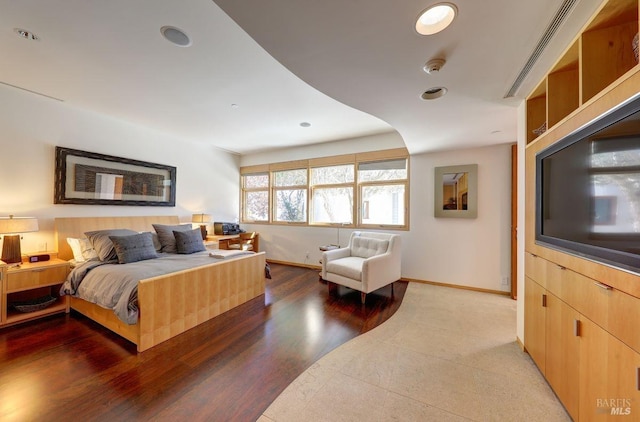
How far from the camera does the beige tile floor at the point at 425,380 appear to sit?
148cm

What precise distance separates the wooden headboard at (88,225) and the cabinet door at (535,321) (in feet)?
17.3

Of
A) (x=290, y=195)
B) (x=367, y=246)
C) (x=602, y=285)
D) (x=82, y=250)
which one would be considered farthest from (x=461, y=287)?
(x=82, y=250)

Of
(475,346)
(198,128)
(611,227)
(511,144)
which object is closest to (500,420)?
(475,346)

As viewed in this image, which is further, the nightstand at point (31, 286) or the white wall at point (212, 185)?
the white wall at point (212, 185)

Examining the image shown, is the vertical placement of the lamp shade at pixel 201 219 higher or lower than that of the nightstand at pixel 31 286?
higher

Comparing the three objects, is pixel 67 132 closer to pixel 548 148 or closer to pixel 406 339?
pixel 406 339

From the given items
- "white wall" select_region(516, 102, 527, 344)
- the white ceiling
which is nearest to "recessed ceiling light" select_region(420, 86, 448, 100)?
the white ceiling

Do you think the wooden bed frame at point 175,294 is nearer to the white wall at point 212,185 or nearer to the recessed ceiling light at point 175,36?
the white wall at point 212,185

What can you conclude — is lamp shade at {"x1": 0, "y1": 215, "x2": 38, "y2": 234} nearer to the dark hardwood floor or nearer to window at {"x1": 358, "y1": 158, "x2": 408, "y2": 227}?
the dark hardwood floor

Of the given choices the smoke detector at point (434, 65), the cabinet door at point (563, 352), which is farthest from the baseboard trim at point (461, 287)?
the smoke detector at point (434, 65)

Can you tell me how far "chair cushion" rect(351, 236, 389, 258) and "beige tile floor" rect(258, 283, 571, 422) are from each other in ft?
4.11

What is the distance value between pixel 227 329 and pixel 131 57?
2886 mm

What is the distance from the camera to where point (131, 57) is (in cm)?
223
